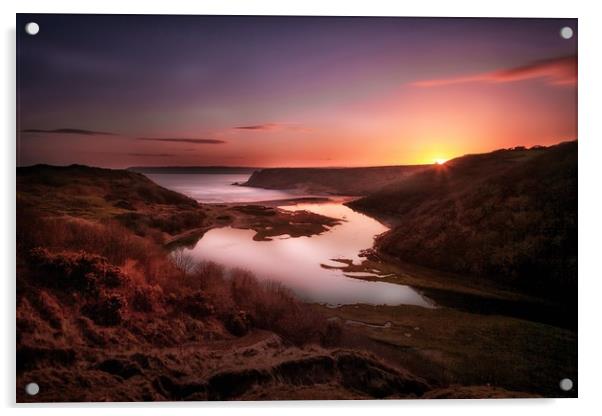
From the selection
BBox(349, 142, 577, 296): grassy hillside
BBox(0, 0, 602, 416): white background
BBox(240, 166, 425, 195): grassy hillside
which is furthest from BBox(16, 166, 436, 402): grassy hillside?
BBox(349, 142, 577, 296): grassy hillside

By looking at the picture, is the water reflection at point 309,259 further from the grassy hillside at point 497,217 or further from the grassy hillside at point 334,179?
the grassy hillside at point 334,179

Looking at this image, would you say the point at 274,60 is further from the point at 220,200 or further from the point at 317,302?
the point at 317,302

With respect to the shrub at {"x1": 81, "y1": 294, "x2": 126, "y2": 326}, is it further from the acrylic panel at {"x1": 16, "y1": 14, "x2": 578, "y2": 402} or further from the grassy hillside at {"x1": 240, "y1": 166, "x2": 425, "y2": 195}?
the grassy hillside at {"x1": 240, "y1": 166, "x2": 425, "y2": 195}

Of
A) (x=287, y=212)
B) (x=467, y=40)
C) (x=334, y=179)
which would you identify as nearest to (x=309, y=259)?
(x=287, y=212)

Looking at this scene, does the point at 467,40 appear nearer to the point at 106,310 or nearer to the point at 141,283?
the point at 141,283

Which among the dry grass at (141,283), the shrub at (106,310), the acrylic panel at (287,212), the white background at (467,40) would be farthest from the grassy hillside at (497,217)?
the shrub at (106,310)

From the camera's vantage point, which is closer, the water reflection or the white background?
the white background
